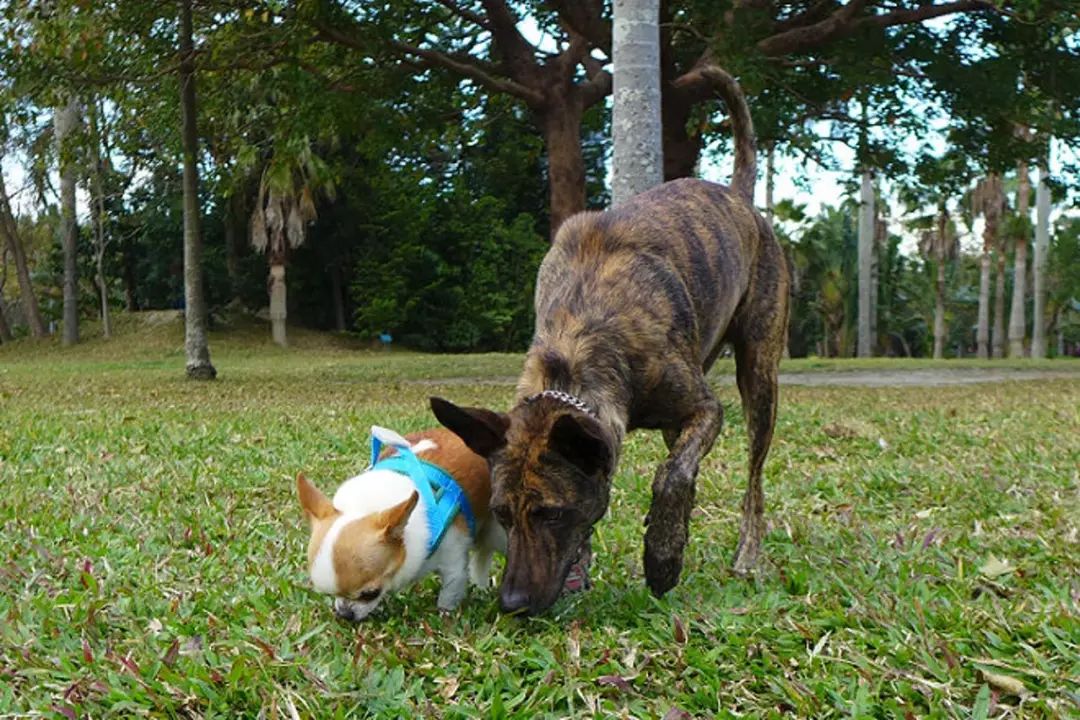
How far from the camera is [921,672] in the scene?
9.56 feet

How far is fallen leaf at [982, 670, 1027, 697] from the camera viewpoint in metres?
2.75

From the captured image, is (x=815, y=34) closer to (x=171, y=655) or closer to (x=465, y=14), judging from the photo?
(x=465, y=14)

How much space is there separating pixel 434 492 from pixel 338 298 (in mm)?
32147

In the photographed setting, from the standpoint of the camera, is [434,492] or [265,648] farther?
[434,492]

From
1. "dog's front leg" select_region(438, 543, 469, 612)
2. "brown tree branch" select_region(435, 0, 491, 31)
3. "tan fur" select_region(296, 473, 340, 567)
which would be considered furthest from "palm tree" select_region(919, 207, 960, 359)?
"tan fur" select_region(296, 473, 340, 567)

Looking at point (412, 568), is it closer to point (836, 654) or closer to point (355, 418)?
point (836, 654)

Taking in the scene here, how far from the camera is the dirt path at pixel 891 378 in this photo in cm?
1623

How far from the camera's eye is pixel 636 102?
884cm

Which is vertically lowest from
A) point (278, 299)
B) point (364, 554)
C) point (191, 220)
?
point (364, 554)

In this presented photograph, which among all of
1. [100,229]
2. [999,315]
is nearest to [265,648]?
[100,229]

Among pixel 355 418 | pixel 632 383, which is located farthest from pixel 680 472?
pixel 355 418

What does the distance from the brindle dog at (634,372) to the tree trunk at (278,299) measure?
2799 centimetres

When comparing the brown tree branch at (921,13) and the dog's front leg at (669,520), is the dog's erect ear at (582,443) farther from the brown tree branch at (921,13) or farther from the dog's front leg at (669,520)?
the brown tree branch at (921,13)

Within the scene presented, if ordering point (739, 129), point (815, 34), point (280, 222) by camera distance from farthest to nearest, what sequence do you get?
point (280, 222), point (815, 34), point (739, 129)
